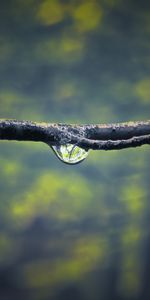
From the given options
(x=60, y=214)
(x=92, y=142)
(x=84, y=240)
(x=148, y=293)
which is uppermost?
(x=92, y=142)

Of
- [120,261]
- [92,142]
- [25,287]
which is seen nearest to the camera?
[92,142]

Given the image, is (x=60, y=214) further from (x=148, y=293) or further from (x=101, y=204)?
(x=148, y=293)

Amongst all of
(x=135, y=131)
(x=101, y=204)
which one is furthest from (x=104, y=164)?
(x=135, y=131)

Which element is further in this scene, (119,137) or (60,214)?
(60,214)

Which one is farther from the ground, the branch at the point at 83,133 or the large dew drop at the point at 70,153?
the branch at the point at 83,133
